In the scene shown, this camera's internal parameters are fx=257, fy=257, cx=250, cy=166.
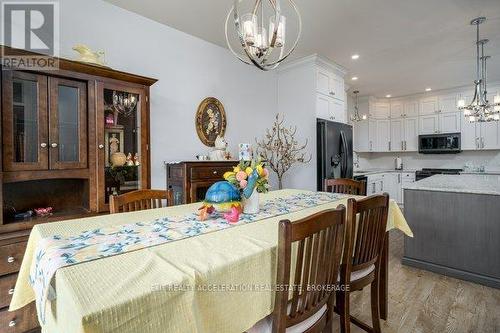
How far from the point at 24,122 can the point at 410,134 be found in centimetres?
672

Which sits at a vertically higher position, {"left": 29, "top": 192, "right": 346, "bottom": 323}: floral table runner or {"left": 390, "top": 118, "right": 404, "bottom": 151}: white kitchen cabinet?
{"left": 390, "top": 118, "right": 404, "bottom": 151}: white kitchen cabinet

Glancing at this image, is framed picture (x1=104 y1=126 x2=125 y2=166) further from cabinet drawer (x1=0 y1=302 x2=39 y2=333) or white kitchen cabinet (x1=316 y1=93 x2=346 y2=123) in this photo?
white kitchen cabinet (x1=316 y1=93 x2=346 y2=123)

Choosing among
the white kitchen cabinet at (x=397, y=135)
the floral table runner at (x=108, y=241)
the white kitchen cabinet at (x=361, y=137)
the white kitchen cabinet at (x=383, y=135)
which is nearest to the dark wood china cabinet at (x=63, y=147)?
the floral table runner at (x=108, y=241)

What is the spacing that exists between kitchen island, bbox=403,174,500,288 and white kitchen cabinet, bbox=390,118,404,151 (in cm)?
362

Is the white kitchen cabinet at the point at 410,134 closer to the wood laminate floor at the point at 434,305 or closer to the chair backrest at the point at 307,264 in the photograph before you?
the wood laminate floor at the point at 434,305

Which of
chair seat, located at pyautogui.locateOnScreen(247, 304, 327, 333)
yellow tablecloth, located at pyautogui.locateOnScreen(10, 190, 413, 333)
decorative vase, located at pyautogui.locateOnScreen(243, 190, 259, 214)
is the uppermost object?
decorative vase, located at pyautogui.locateOnScreen(243, 190, 259, 214)

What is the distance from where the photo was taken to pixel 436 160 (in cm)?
588

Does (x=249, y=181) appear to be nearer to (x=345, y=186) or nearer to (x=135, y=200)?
(x=135, y=200)

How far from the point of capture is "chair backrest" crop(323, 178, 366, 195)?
7.92 feet

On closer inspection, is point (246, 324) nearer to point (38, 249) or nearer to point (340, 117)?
point (38, 249)

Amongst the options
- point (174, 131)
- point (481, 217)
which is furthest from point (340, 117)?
point (174, 131)

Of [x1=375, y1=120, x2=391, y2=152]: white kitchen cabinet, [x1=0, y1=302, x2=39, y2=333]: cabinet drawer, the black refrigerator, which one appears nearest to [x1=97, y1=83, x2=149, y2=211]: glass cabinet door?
[x1=0, y1=302, x2=39, y2=333]: cabinet drawer

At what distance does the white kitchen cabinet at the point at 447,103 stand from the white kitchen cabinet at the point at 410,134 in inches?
20.0

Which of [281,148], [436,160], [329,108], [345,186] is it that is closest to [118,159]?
[345,186]
